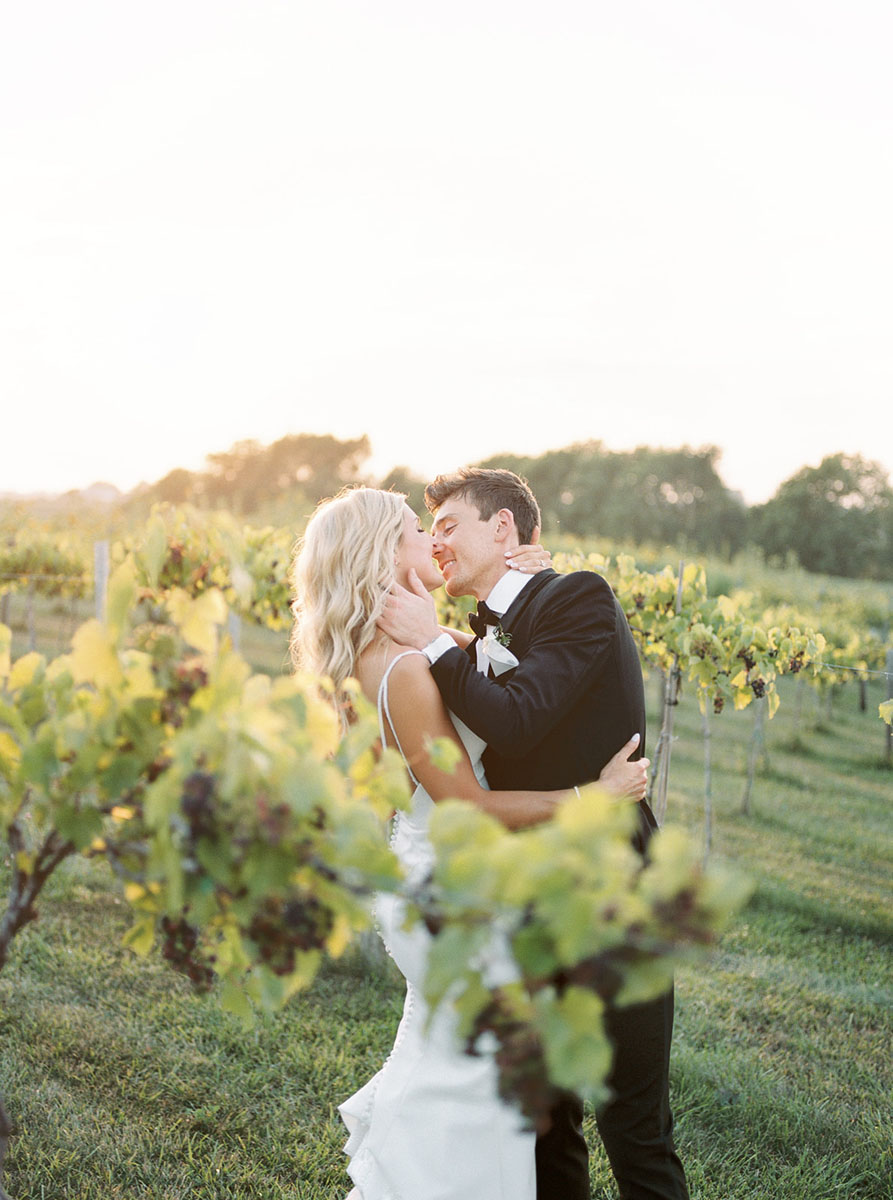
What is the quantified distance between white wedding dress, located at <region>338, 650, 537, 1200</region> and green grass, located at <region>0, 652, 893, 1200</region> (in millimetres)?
596

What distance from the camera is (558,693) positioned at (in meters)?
2.16

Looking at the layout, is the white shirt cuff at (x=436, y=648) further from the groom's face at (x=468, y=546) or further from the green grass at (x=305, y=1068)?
the green grass at (x=305, y=1068)

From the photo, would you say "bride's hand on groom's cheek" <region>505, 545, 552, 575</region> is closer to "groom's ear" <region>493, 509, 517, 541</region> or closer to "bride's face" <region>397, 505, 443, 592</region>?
"groom's ear" <region>493, 509, 517, 541</region>

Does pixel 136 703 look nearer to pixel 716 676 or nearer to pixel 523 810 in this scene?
pixel 523 810

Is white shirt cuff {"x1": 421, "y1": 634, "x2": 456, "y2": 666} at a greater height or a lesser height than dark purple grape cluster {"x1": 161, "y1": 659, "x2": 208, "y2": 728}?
lesser

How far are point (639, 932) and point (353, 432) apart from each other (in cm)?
4982

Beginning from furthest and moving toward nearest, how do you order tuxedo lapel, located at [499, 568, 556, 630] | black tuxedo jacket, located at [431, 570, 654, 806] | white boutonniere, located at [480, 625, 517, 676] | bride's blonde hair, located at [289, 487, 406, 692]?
1. tuxedo lapel, located at [499, 568, 556, 630]
2. white boutonniere, located at [480, 625, 517, 676]
3. bride's blonde hair, located at [289, 487, 406, 692]
4. black tuxedo jacket, located at [431, 570, 654, 806]

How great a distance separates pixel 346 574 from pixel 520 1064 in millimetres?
1603

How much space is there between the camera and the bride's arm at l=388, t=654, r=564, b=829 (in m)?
2.22

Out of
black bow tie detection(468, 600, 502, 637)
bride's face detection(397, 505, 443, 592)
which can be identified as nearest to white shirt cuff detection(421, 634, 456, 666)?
bride's face detection(397, 505, 443, 592)

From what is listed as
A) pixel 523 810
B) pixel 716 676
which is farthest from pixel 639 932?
pixel 716 676

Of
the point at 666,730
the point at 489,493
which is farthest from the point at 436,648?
the point at 666,730

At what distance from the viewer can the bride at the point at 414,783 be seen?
224 cm

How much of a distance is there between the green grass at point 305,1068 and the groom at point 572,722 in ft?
2.87
